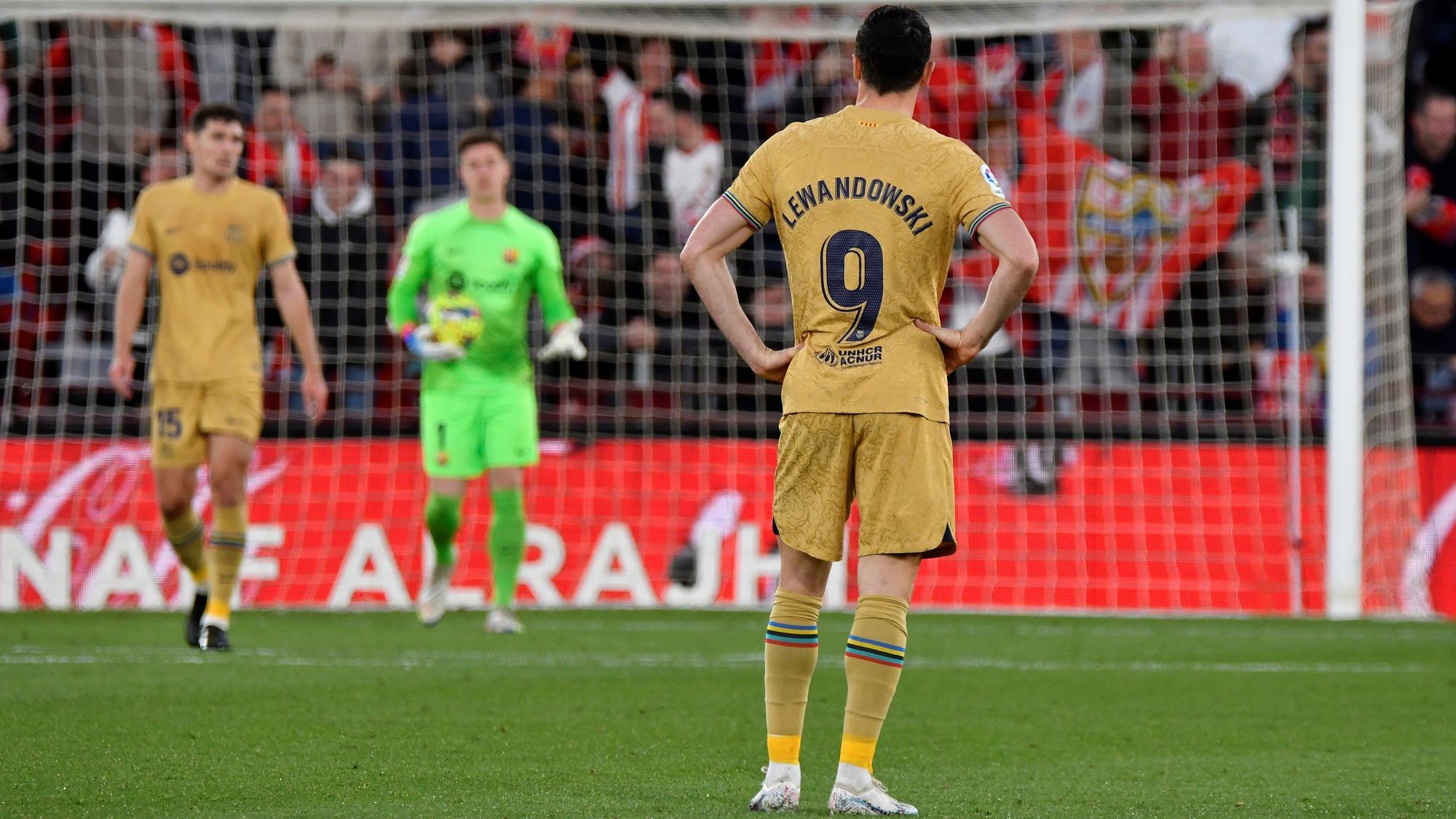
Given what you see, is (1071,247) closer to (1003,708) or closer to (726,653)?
(726,653)

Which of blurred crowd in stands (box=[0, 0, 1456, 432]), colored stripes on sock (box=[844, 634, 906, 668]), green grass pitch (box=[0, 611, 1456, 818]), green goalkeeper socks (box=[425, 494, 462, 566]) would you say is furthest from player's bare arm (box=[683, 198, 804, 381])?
blurred crowd in stands (box=[0, 0, 1456, 432])

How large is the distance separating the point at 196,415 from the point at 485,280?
2001 mm

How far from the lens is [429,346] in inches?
358

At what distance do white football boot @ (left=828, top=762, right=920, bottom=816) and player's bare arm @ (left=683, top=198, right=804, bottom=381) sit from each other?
0.90 meters

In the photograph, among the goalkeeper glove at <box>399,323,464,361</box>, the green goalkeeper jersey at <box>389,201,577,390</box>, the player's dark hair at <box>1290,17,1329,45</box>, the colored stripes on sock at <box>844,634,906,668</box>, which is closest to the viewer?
the colored stripes on sock at <box>844,634,906,668</box>

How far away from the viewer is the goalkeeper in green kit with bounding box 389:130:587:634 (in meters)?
9.16

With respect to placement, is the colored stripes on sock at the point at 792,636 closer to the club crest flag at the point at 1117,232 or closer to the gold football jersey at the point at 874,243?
the gold football jersey at the point at 874,243

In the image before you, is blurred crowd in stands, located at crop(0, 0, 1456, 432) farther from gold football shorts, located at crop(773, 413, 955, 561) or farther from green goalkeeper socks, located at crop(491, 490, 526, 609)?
gold football shorts, located at crop(773, 413, 955, 561)

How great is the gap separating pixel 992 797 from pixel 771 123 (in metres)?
8.99

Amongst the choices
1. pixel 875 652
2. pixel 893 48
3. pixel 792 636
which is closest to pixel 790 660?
pixel 792 636

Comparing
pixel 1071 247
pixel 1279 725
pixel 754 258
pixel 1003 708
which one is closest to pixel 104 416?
pixel 754 258

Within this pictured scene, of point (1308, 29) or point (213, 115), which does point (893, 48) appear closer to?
point (213, 115)

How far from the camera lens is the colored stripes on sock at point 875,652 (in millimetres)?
4039

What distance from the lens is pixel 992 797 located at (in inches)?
169
